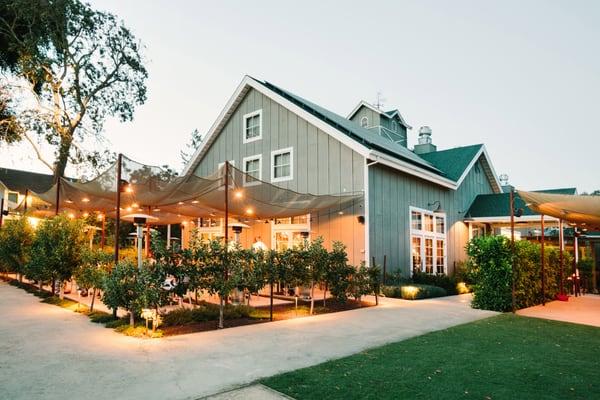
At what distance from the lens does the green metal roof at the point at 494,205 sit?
14109 mm

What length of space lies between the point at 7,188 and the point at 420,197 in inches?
1150

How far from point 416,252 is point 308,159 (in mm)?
4527

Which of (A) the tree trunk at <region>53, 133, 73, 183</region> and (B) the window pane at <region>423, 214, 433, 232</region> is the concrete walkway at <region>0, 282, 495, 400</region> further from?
(A) the tree trunk at <region>53, 133, 73, 183</region>

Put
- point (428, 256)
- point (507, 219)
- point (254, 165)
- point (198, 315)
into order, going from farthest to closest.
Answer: point (507, 219)
point (254, 165)
point (428, 256)
point (198, 315)

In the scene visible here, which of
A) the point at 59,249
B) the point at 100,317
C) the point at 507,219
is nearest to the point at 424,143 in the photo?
the point at 507,219

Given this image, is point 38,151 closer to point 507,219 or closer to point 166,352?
point 166,352

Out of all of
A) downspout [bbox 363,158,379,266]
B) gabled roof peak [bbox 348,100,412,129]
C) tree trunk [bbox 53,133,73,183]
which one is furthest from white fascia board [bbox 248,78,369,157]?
tree trunk [bbox 53,133,73,183]

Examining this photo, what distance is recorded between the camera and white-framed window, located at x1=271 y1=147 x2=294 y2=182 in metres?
12.2

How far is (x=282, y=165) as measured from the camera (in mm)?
12531

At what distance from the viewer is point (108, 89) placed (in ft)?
63.0

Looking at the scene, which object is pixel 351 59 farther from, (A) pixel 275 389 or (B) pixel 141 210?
(A) pixel 275 389

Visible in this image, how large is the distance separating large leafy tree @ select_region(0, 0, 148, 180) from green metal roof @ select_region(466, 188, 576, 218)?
16807 millimetres

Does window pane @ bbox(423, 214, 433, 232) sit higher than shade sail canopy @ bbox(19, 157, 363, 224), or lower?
lower

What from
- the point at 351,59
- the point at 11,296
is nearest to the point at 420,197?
the point at 351,59
